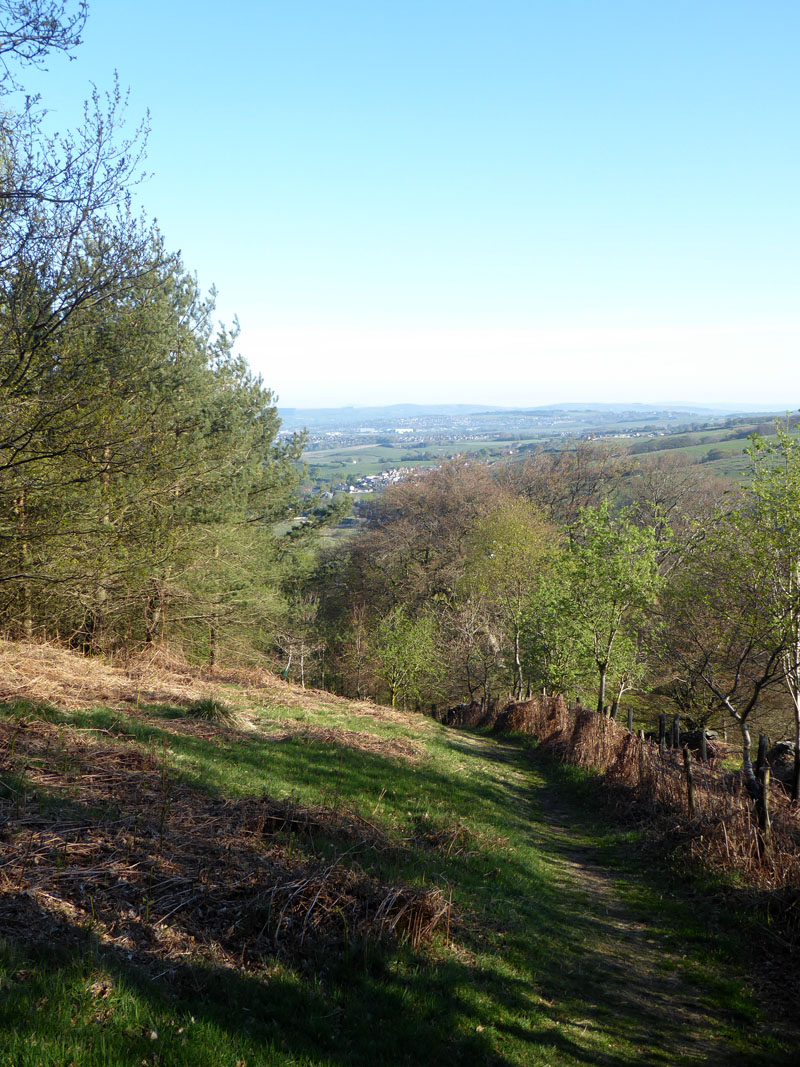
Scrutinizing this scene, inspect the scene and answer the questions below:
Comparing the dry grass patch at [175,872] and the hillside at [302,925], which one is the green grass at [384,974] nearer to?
the hillside at [302,925]

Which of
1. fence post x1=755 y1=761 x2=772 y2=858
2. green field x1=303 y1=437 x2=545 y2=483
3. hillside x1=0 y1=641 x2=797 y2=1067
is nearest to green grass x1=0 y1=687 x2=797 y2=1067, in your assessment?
hillside x1=0 y1=641 x2=797 y2=1067

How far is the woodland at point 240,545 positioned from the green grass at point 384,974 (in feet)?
16.0

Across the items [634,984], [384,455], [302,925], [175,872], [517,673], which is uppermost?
[384,455]

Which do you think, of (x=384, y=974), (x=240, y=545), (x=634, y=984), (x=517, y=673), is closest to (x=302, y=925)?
(x=384, y=974)

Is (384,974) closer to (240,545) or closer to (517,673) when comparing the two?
(240,545)

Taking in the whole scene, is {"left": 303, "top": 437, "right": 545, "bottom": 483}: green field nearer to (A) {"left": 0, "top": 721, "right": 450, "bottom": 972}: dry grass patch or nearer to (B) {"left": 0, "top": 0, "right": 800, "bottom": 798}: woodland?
(B) {"left": 0, "top": 0, "right": 800, "bottom": 798}: woodland

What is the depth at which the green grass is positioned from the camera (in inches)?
147

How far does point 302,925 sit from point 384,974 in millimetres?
734

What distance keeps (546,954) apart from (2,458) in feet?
35.0

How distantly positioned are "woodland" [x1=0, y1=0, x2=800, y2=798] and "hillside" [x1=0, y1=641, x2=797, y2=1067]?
4.46 metres

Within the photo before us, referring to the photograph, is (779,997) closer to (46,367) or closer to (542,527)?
(46,367)

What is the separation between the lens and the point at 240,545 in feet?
75.1

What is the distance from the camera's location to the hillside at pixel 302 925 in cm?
396

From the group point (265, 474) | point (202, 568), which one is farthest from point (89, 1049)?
point (265, 474)
